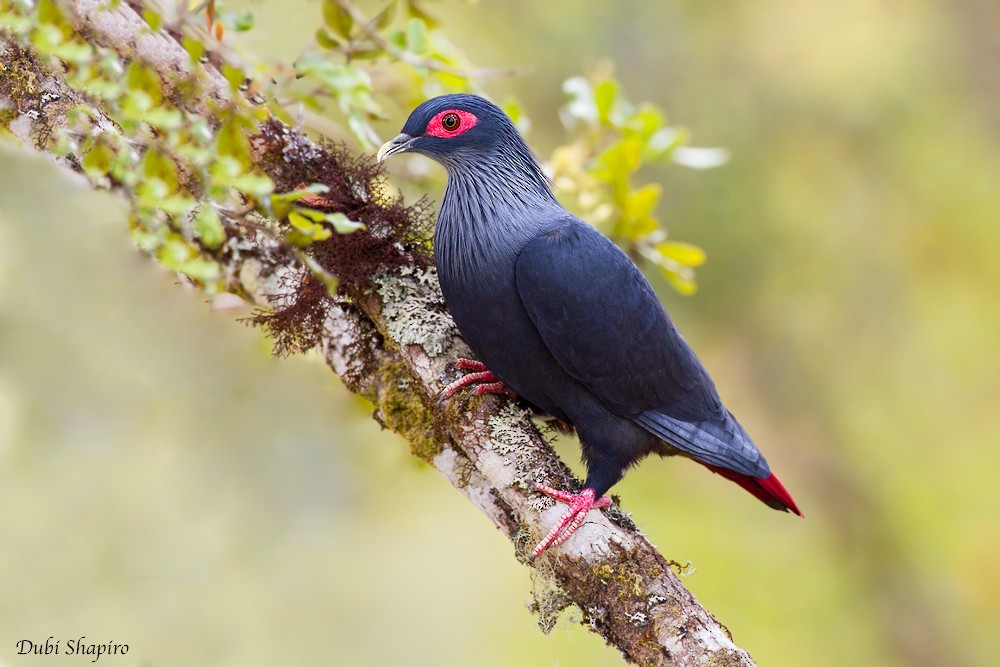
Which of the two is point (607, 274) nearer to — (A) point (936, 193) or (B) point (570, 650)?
(B) point (570, 650)

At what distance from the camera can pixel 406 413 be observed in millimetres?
2727

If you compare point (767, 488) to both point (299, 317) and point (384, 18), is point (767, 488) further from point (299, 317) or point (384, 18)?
point (384, 18)

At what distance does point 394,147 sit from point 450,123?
0.67 ft

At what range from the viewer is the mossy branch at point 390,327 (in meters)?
2.34

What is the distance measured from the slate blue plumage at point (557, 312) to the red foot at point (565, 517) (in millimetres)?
18

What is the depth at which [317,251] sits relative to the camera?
2.65 meters

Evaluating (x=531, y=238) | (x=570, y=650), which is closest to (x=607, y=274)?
(x=531, y=238)

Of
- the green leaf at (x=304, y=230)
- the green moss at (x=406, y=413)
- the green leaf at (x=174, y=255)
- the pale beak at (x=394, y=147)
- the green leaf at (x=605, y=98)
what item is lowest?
the green leaf at (x=174, y=255)

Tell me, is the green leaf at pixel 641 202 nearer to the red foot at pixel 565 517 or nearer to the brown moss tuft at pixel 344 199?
the brown moss tuft at pixel 344 199

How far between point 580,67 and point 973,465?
409 cm

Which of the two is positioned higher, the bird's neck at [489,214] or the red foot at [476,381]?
the bird's neck at [489,214]

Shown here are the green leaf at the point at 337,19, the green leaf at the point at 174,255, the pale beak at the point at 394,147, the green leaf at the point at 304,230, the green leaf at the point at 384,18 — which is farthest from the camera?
the green leaf at the point at 384,18

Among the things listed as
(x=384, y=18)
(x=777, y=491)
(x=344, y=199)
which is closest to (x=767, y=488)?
(x=777, y=491)
